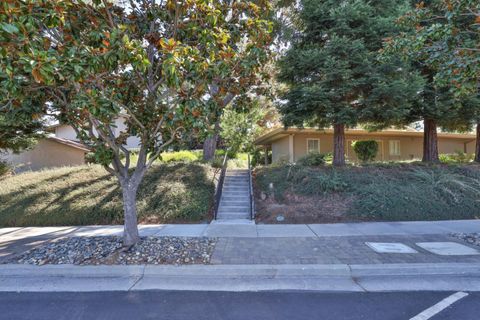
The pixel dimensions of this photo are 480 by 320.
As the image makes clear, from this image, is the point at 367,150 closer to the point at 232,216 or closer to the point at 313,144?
the point at 313,144

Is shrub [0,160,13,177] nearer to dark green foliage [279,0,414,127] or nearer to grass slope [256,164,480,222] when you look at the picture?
grass slope [256,164,480,222]

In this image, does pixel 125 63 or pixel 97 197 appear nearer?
pixel 125 63

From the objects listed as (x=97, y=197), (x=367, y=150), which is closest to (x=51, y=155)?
(x=97, y=197)

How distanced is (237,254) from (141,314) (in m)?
2.21

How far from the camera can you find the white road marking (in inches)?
132

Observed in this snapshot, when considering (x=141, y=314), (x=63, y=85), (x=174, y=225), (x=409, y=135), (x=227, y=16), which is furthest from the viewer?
(x=409, y=135)

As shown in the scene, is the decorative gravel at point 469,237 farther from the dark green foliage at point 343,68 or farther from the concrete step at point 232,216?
the concrete step at point 232,216

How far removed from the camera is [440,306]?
3.58 m

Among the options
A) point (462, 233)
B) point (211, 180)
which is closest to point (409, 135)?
point (462, 233)

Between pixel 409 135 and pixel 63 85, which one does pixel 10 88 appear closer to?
pixel 63 85

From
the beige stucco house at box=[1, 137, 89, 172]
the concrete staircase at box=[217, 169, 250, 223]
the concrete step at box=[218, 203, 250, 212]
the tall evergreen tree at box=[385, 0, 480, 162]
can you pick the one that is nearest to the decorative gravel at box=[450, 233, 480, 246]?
the tall evergreen tree at box=[385, 0, 480, 162]

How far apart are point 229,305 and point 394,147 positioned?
64.8 feet

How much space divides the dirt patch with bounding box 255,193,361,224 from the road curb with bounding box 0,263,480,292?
330 centimetres

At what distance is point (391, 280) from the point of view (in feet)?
14.4
